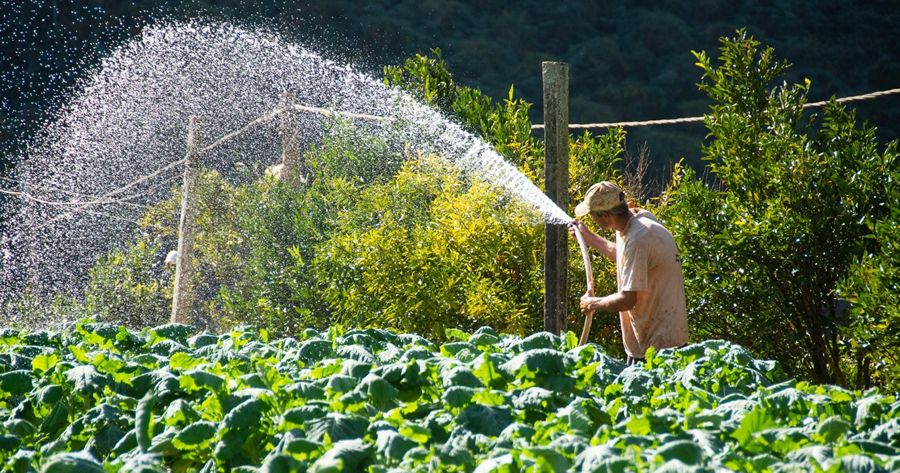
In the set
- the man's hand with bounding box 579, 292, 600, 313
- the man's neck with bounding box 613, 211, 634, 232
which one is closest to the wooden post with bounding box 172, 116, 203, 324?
the man's hand with bounding box 579, 292, 600, 313

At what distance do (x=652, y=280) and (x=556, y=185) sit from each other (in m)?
1.29

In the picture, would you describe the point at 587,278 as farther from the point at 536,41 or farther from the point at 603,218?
the point at 536,41

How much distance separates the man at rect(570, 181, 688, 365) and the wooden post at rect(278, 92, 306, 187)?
3658mm

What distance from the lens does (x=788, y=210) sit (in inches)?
219

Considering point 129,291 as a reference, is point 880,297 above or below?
above

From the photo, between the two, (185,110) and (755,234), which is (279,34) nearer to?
(185,110)

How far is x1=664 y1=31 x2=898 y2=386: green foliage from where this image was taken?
5.47 m

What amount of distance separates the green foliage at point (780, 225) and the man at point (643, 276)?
3.40 ft

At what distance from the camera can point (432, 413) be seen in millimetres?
2750

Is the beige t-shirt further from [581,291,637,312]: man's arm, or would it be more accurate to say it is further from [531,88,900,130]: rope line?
[531,88,900,130]: rope line

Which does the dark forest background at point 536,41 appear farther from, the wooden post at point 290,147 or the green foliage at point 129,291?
the wooden post at point 290,147

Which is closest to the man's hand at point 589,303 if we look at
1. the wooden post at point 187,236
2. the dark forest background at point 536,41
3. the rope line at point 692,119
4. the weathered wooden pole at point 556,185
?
the weathered wooden pole at point 556,185

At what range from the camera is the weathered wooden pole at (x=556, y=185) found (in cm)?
574

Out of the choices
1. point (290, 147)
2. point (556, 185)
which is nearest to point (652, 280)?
point (556, 185)
